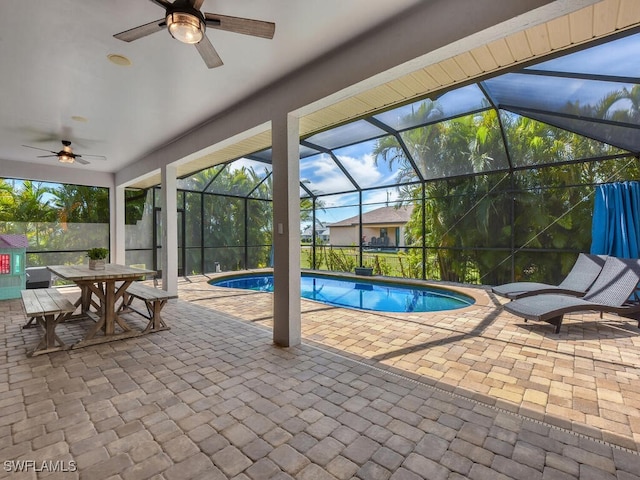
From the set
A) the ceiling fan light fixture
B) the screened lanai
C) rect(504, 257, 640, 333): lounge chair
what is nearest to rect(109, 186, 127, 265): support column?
the screened lanai

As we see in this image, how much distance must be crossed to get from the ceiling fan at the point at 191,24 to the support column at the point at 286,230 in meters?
1.39

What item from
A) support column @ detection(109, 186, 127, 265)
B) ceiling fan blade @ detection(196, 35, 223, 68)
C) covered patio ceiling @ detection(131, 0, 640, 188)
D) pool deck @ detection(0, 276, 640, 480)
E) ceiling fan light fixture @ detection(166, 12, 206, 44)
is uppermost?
covered patio ceiling @ detection(131, 0, 640, 188)

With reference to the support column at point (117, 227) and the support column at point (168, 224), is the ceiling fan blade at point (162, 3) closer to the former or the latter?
the support column at point (168, 224)

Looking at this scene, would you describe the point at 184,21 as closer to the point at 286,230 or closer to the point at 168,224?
the point at 286,230

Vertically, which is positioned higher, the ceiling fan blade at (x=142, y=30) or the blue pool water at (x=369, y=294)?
the ceiling fan blade at (x=142, y=30)

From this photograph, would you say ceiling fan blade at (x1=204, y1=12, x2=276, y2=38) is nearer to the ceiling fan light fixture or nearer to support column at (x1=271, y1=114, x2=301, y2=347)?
the ceiling fan light fixture

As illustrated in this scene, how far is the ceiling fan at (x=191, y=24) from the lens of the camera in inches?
78.5

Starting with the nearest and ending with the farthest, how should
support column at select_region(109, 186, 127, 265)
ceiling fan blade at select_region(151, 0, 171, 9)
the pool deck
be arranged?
the pool deck, ceiling fan blade at select_region(151, 0, 171, 9), support column at select_region(109, 186, 127, 265)

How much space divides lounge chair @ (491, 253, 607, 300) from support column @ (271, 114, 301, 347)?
3.70 metres

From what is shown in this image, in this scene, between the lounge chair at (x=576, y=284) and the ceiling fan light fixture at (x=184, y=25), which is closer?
the ceiling fan light fixture at (x=184, y=25)

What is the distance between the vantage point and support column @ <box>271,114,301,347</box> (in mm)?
3498

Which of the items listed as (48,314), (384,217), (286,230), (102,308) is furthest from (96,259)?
(384,217)

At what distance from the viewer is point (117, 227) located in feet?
27.9

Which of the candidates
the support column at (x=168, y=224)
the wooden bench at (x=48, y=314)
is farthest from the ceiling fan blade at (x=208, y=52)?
the support column at (x=168, y=224)
